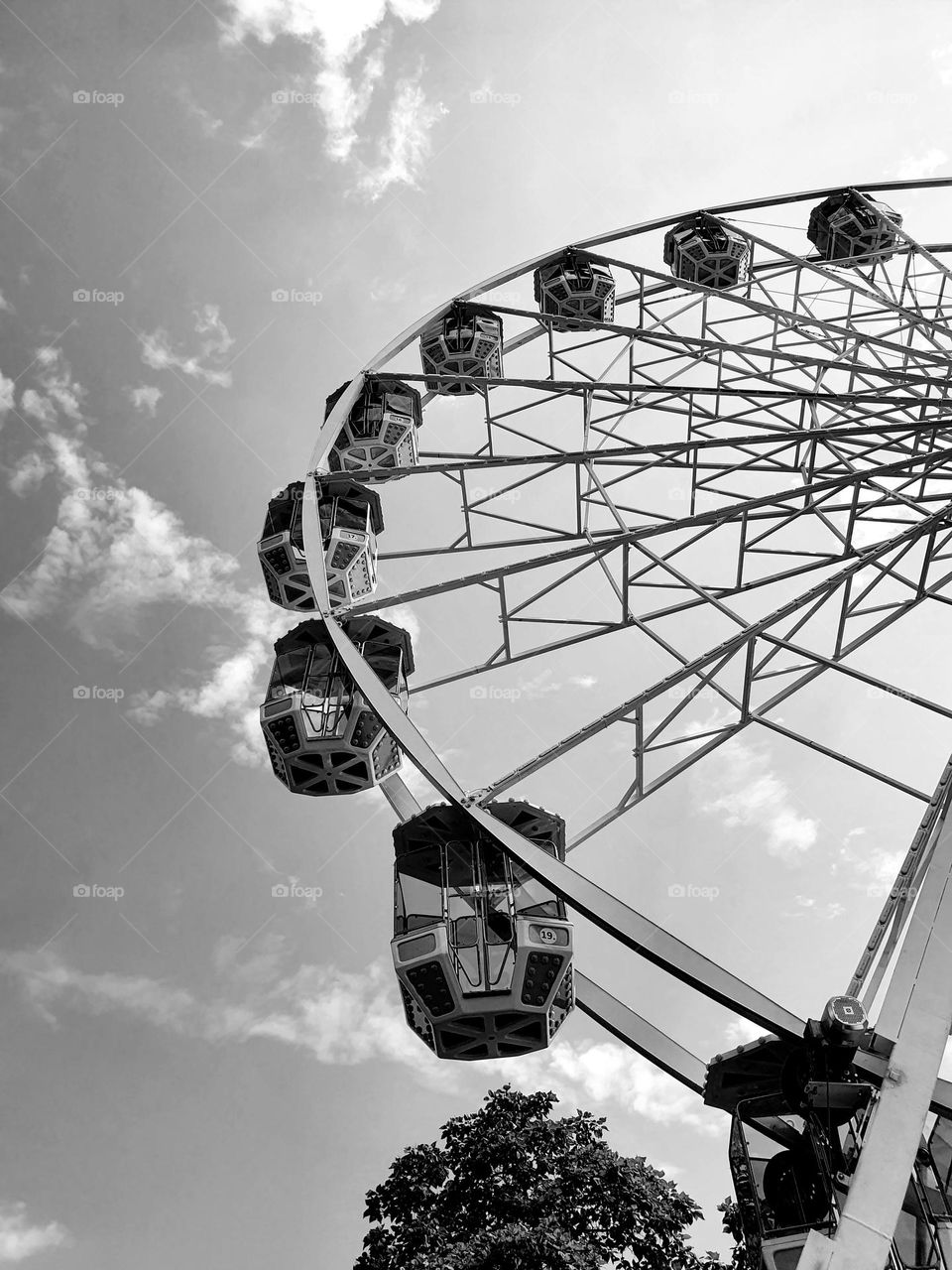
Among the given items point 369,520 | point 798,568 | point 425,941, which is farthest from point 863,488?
point 425,941

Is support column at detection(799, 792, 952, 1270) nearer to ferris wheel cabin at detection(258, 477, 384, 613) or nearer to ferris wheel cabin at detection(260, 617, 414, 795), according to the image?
ferris wheel cabin at detection(260, 617, 414, 795)

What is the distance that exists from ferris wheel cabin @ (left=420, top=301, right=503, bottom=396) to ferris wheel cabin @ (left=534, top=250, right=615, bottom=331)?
1.46 metres

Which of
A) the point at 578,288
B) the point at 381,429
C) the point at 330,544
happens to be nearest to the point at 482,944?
the point at 330,544

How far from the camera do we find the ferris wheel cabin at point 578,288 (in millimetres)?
19672

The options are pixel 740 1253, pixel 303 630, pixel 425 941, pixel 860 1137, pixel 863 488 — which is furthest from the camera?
pixel 740 1253

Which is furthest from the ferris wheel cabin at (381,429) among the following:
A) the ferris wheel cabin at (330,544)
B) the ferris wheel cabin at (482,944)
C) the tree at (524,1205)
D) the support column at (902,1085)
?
the tree at (524,1205)

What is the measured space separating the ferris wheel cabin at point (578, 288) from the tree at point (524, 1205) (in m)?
16.4

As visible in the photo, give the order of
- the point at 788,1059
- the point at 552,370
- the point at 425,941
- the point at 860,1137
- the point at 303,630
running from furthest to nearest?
1. the point at 552,370
2. the point at 303,630
3. the point at 425,941
4. the point at 788,1059
5. the point at 860,1137

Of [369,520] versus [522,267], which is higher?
[522,267]

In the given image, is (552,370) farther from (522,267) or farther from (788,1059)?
(788,1059)

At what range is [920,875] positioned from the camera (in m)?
8.86

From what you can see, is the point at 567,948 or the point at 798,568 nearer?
the point at 567,948

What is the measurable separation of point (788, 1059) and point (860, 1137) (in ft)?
2.72

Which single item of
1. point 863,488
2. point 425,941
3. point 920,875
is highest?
point 863,488
